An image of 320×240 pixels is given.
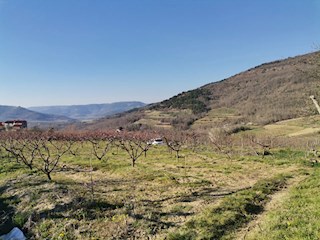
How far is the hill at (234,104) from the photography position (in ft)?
329

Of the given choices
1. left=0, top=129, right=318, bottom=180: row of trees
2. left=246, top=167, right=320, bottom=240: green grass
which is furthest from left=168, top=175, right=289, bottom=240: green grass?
left=0, top=129, right=318, bottom=180: row of trees

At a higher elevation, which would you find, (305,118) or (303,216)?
(305,118)

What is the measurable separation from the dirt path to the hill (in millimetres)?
64990

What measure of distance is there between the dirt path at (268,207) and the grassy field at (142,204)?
0.51 ft

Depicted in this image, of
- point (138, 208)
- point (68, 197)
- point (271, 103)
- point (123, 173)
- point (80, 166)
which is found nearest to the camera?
point (138, 208)

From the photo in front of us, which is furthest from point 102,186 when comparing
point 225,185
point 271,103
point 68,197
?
point 271,103

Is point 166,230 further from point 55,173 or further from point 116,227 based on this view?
point 55,173

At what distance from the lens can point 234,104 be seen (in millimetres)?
135000

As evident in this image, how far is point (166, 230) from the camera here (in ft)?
28.2

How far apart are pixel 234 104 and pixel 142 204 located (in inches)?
5052

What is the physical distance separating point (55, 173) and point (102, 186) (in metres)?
6.09

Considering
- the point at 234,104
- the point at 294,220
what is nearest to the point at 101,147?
the point at 294,220

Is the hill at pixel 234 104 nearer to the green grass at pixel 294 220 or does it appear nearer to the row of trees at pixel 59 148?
the row of trees at pixel 59 148

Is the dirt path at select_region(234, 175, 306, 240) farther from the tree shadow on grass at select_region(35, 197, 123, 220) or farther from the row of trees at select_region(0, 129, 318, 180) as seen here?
the row of trees at select_region(0, 129, 318, 180)
